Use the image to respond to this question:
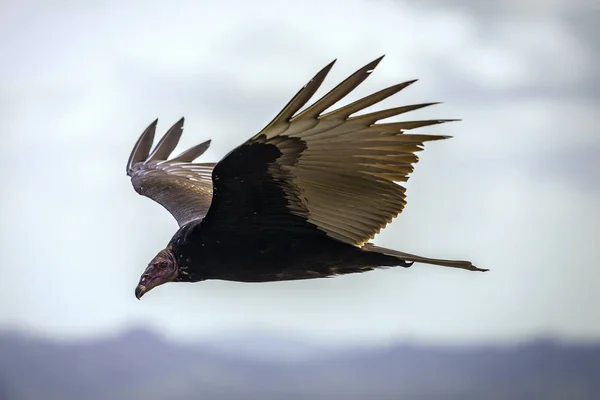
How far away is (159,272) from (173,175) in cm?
204

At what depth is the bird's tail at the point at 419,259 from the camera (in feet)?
21.5

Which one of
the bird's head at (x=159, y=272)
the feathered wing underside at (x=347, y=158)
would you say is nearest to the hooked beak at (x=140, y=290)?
the bird's head at (x=159, y=272)

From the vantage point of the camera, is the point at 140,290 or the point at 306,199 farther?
the point at 140,290

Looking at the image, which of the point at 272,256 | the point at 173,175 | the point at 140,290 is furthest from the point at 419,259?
the point at 173,175

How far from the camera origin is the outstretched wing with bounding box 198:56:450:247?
612cm

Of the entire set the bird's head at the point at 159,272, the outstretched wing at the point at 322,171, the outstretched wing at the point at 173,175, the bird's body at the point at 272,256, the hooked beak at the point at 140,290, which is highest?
Answer: the outstretched wing at the point at 173,175

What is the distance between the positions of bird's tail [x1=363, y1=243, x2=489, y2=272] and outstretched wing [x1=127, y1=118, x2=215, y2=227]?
1396 millimetres

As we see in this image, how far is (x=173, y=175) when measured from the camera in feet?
30.3

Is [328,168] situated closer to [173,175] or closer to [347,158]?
[347,158]

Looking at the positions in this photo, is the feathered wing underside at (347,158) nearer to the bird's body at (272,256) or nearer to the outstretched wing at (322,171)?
the outstretched wing at (322,171)

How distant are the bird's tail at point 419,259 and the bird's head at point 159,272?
43.7 inches

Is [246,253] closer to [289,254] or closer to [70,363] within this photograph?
[289,254]

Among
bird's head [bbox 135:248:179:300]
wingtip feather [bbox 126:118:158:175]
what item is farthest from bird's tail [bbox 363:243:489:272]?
wingtip feather [bbox 126:118:158:175]

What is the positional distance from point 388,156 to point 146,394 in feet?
171
